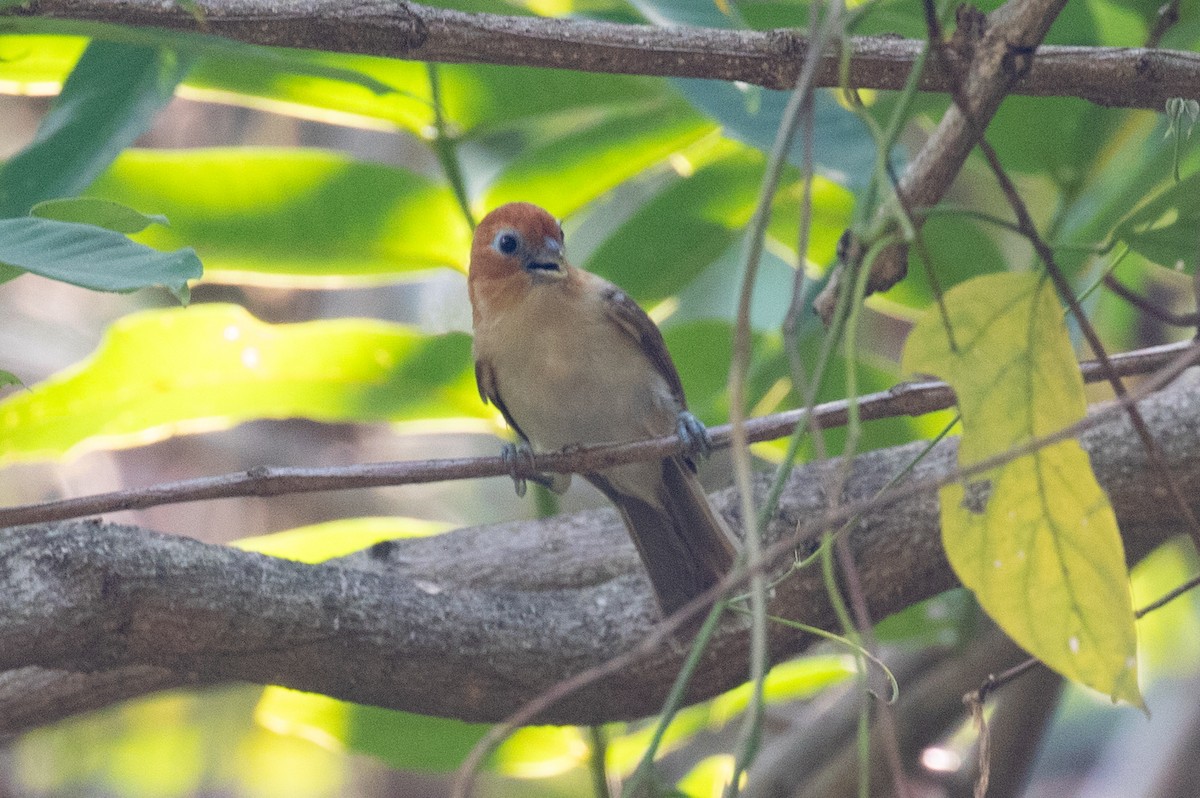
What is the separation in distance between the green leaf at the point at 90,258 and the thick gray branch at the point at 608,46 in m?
0.47

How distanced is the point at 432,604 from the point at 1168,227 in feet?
5.01

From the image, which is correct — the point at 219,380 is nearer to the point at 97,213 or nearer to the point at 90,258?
the point at 97,213

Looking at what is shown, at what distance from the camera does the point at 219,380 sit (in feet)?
10.1

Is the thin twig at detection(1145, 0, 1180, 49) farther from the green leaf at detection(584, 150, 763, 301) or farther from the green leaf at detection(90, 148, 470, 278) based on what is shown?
the green leaf at detection(90, 148, 470, 278)

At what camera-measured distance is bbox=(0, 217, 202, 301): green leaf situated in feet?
4.91

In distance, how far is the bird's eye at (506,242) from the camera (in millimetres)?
3336

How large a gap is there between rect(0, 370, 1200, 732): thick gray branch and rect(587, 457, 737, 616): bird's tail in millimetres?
66

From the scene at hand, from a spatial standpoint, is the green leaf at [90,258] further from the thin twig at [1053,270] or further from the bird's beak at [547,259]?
the bird's beak at [547,259]

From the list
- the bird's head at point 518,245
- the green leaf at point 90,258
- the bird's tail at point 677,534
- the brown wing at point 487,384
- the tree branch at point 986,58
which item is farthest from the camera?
the brown wing at point 487,384

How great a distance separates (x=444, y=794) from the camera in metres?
6.65

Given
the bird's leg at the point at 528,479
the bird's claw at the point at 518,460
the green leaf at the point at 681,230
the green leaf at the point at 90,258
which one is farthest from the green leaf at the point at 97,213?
the green leaf at the point at 681,230

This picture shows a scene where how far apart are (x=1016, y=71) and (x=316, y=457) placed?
525 centimetres

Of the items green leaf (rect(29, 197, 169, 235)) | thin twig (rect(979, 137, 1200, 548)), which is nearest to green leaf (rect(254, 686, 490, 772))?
green leaf (rect(29, 197, 169, 235))

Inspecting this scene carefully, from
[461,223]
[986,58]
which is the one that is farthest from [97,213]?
[461,223]
